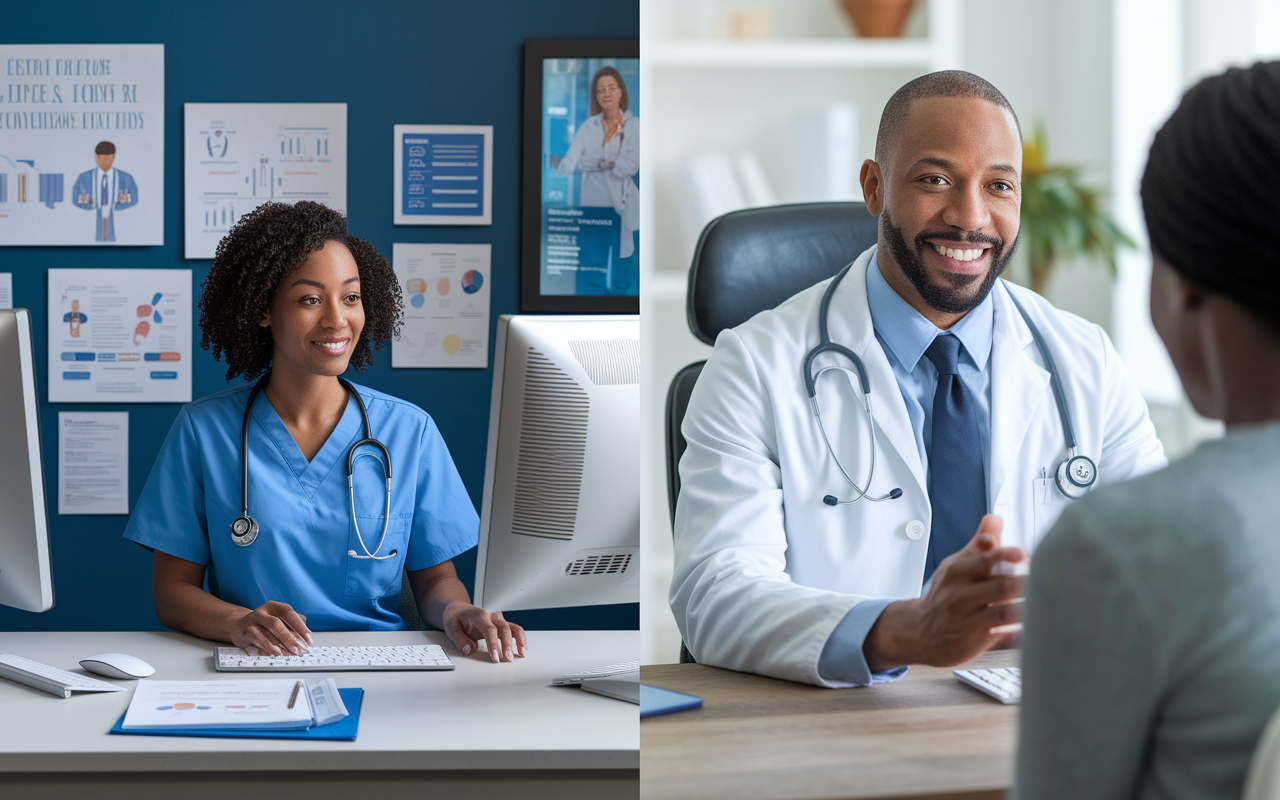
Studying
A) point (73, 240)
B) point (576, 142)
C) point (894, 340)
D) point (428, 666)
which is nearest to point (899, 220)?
point (894, 340)

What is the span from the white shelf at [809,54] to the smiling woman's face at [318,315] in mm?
A: 799

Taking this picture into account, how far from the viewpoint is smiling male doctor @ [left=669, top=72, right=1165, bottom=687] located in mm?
1224

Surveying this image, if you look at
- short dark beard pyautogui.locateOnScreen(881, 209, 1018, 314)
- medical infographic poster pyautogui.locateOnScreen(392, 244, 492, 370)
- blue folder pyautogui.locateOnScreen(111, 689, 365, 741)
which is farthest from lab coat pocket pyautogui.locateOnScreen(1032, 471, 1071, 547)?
medical infographic poster pyautogui.locateOnScreen(392, 244, 492, 370)

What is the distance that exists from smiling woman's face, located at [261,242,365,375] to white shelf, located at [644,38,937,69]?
80 centimetres

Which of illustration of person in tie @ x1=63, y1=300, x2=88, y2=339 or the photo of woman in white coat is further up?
the photo of woman in white coat

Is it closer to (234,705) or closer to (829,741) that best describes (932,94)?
(829,741)

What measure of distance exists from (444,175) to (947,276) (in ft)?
5.08

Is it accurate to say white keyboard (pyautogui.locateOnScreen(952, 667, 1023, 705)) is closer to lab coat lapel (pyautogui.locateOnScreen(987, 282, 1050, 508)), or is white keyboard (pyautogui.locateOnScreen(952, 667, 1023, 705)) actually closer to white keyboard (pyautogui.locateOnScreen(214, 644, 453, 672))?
lab coat lapel (pyautogui.locateOnScreen(987, 282, 1050, 508))

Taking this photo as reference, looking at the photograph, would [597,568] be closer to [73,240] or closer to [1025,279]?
[1025,279]

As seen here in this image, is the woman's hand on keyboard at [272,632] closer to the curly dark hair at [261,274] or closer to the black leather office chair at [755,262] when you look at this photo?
the black leather office chair at [755,262]

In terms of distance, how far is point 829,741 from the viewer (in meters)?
0.78

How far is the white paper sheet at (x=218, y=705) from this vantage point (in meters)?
1.13

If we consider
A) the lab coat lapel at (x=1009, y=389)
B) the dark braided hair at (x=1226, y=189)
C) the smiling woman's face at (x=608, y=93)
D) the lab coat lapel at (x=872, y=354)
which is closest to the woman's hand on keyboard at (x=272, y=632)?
the lab coat lapel at (x=872, y=354)

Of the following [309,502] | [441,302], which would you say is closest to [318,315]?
[309,502]
